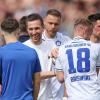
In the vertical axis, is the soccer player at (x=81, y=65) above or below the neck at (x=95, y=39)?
below

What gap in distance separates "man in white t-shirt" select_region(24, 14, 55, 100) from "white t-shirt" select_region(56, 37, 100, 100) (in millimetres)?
501

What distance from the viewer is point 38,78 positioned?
6648mm

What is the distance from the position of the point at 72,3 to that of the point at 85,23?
590 centimetres

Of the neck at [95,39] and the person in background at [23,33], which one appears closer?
the neck at [95,39]

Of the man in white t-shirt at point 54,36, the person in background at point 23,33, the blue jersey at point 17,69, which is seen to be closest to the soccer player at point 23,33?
the person in background at point 23,33

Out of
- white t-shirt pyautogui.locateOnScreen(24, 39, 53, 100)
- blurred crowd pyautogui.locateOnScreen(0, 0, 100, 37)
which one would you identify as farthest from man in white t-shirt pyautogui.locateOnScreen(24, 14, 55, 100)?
A: blurred crowd pyautogui.locateOnScreen(0, 0, 100, 37)

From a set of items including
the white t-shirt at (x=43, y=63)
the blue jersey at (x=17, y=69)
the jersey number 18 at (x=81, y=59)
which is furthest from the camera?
the white t-shirt at (x=43, y=63)

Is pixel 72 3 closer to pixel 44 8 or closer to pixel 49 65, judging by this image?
pixel 44 8

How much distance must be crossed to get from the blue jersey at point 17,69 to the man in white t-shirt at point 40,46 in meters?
0.72

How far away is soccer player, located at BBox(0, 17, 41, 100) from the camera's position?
6395mm

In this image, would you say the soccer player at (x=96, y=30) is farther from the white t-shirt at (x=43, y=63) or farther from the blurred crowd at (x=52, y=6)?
the blurred crowd at (x=52, y=6)

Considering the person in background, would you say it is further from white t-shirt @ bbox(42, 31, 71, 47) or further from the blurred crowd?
the blurred crowd

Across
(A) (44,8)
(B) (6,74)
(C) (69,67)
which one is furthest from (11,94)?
(A) (44,8)

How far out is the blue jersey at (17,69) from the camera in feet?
21.0
